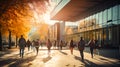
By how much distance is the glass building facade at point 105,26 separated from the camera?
141 feet

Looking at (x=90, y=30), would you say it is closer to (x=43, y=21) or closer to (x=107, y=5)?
(x=107, y=5)

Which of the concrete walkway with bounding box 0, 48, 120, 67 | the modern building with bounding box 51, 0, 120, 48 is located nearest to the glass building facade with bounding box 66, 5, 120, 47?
the modern building with bounding box 51, 0, 120, 48

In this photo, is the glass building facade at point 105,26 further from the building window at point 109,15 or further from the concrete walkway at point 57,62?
the concrete walkway at point 57,62

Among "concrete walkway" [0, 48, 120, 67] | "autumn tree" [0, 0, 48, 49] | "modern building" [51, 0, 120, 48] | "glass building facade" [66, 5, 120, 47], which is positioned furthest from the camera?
"modern building" [51, 0, 120, 48]

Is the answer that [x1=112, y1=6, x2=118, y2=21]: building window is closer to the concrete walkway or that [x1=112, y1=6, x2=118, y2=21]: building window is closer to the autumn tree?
the autumn tree

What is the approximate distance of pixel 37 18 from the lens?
101ft

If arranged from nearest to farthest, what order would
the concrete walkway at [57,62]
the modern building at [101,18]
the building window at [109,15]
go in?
the concrete walkway at [57,62] → the modern building at [101,18] → the building window at [109,15]

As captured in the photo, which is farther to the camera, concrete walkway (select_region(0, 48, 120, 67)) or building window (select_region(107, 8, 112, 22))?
building window (select_region(107, 8, 112, 22))

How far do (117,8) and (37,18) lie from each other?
16.3m

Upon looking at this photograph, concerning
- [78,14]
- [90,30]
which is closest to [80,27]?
[78,14]

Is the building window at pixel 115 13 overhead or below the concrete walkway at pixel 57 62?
overhead

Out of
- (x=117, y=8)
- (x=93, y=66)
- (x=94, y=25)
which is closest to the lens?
(x=93, y=66)

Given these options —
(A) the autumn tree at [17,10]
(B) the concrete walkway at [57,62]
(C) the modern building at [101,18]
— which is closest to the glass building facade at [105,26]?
(C) the modern building at [101,18]

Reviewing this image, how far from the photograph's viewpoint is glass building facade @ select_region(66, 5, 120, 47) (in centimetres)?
4312
